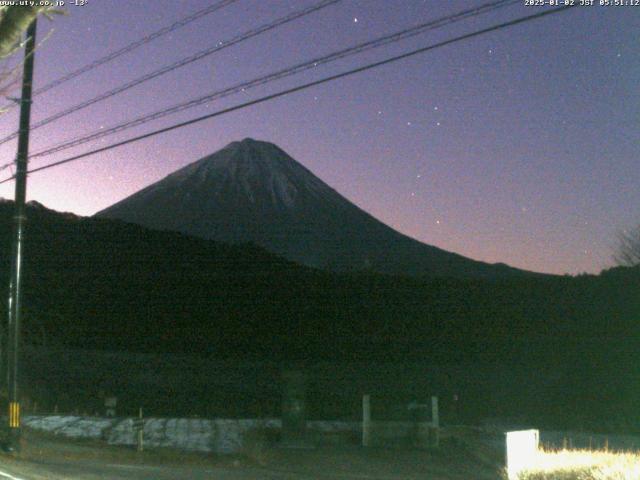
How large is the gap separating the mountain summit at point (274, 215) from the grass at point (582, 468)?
307 feet

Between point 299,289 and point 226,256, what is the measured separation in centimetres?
1042

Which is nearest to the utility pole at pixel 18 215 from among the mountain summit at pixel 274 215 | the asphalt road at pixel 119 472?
the asphalt road at pixel 119 472

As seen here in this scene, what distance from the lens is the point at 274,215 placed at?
481 ft

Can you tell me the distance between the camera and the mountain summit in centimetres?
12219

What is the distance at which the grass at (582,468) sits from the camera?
10.5 metres

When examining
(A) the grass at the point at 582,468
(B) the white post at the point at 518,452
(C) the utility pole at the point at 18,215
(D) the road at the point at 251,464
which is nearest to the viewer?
(A) the grass at the point at 582,468

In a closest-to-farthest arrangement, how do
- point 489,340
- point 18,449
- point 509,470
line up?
1. point 509,470
2. point 18,449
3. point 489,340

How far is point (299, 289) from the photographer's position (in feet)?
160

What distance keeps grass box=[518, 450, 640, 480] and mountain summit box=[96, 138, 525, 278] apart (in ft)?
307

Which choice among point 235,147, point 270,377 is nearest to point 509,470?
point 270,377

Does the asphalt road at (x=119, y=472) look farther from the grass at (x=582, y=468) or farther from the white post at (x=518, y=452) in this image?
the grass at (x=582, y=468)

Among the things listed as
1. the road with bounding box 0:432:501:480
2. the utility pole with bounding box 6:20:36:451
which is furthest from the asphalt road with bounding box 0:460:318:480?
the utility pole with bounding box 6:20:36:451

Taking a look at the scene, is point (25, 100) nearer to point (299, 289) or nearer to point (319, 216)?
point (299, 289)

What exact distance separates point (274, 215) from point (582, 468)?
5346 inches
